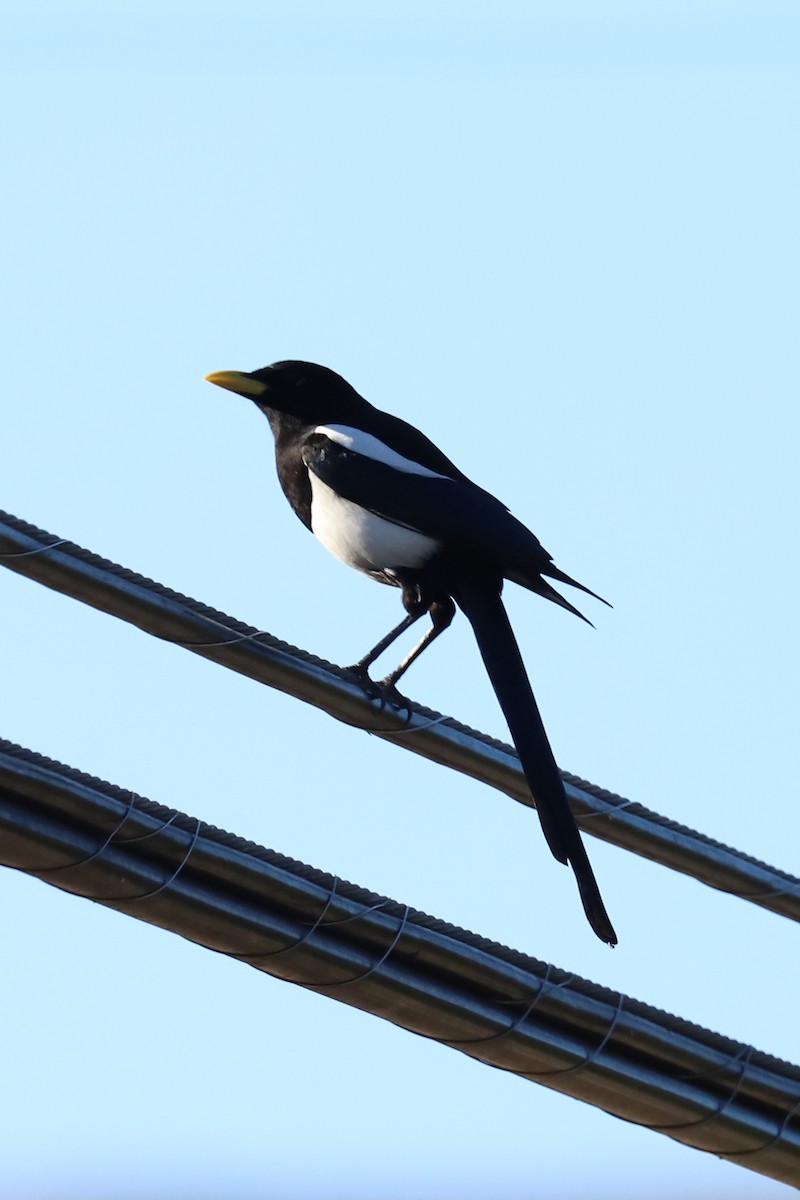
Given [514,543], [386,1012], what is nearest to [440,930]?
[386,1012]

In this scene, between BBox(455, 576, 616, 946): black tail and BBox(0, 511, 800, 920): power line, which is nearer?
BBox(0, 511, 800, 920): power line

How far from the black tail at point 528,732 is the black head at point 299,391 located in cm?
80

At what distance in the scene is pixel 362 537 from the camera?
4516 millimetres

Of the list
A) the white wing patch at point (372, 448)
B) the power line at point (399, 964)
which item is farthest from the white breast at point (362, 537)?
the power line at point (399, 964)

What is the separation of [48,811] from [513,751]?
122cm

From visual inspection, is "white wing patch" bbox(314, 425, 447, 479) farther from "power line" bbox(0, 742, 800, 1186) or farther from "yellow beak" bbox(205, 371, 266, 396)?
"power line" bbox(0, 742, 800, 1186)

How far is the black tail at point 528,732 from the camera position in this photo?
11.1 feet

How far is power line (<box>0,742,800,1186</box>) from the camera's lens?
226 centimetres

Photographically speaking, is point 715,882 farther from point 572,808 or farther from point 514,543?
point 514,543

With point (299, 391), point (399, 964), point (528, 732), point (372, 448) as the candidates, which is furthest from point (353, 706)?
point (299, 391)

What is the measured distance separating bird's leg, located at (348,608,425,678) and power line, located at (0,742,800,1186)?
65.8 inches

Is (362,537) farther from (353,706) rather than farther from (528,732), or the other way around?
(353,706)

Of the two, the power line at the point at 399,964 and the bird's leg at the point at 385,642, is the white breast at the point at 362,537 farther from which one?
the power line at the point at 399,964

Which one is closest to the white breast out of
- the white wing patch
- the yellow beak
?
A: the white wing patch
